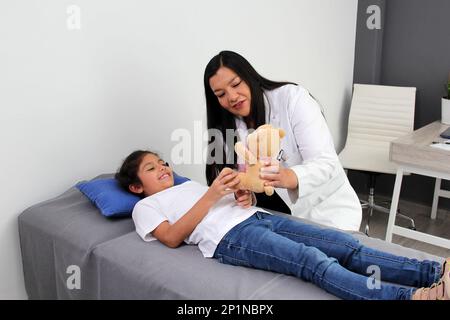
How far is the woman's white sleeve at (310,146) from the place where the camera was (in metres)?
1.56

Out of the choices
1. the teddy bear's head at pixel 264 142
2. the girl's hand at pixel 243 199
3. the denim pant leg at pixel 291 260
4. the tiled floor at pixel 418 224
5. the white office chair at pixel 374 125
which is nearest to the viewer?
the denim pant leg at pixel 291 260

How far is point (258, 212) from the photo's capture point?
158 centimetres

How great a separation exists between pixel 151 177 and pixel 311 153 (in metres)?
0.61

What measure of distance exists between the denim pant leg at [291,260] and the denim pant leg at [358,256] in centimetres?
10

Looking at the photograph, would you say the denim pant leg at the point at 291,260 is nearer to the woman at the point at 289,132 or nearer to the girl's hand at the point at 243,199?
the girl's hand at the point at 243,199

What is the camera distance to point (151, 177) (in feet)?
5.49

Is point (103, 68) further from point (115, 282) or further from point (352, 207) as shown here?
point (352, 207)

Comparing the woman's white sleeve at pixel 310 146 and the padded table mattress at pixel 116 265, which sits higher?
the woman's white sleeve at pixel 310 146

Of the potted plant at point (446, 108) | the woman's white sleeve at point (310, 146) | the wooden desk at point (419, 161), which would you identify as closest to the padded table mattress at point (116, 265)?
the woman's white sleeve at point (310, 146)

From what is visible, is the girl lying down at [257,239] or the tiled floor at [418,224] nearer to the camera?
the girl lying down at [257,239]

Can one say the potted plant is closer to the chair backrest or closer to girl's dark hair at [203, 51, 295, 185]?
the chair backrest
